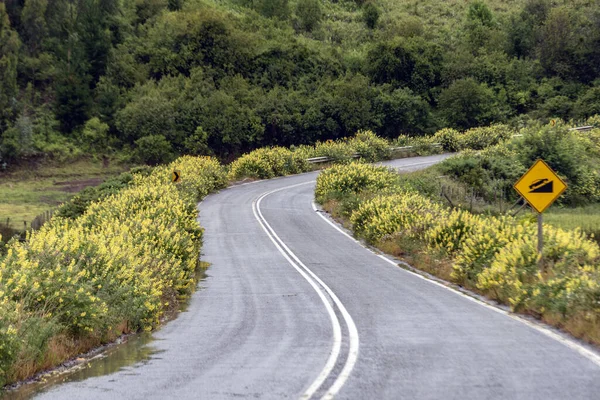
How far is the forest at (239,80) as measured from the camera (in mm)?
59188

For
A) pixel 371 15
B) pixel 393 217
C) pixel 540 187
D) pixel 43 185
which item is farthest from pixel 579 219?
pixel 371 15

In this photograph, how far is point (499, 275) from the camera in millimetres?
14805

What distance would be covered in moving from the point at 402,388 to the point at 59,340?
205 inches

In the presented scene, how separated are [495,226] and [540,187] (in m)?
3.80

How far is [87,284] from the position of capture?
11586 mm

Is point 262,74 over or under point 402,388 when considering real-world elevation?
over

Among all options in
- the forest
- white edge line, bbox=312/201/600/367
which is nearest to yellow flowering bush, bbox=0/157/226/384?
white edge line, bbox=312/201/600/367

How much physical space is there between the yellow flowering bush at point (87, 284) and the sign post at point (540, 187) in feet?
24.9

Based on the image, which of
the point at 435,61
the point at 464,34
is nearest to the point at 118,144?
the point at 435,61

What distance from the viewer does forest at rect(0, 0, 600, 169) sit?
59.2m

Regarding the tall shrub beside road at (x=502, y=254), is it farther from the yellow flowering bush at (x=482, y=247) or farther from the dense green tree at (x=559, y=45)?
the dense green tree at (x=559, y=45)

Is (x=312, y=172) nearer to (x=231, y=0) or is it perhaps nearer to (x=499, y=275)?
(x=499, y=275)

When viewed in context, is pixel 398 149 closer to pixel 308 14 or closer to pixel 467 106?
pixel 467 106

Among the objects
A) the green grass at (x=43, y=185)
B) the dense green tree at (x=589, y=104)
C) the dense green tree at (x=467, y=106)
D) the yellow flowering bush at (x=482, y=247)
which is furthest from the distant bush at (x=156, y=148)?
the yellow flowering bush at (x=482, y=247)
